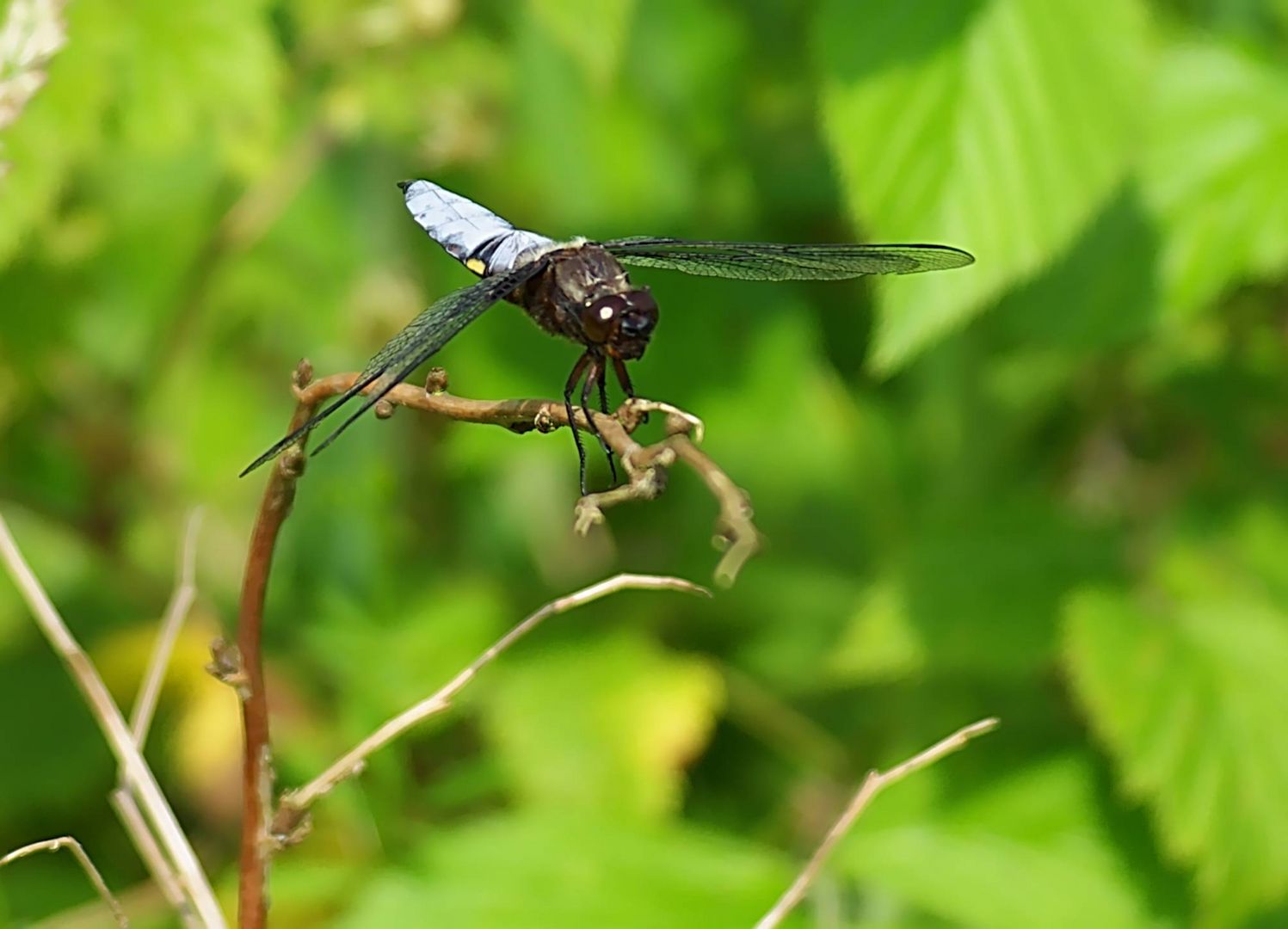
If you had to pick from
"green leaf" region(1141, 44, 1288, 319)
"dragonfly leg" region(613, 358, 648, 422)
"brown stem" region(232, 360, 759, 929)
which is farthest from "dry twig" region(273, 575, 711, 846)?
"green leaf" region(1141, 44, 1288, 319)

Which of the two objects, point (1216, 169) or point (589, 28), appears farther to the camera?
point (1216, 169)

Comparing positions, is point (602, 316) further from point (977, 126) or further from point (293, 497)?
point (977, 126)

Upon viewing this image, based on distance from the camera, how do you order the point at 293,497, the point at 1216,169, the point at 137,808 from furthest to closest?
the point at 1216,169
the point at 137,808
the point at 293,497

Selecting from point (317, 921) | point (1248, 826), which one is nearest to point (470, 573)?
point (317, 921)

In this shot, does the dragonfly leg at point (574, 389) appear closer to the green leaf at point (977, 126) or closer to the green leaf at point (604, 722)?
the green leaf at point (977, 126)

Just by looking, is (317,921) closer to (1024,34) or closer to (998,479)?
(998,479)

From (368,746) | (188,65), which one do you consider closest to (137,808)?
(368,746)

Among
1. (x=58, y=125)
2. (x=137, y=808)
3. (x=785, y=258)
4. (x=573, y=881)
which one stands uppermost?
(x=58, y=125)
